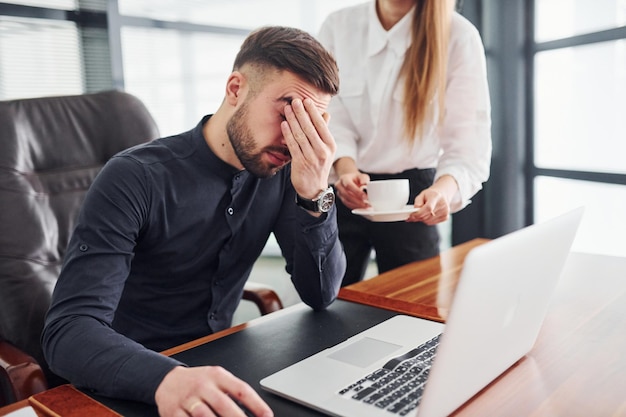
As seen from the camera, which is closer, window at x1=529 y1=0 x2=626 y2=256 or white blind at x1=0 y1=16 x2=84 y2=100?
white blind at x1=0 y1=16 x2=84 y2=100

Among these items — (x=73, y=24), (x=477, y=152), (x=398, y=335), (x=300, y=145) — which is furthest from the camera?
(x=73, y=24)

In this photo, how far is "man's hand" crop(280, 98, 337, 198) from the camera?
1.14 metres

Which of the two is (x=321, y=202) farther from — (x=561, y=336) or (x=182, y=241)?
(x=561, y=336)

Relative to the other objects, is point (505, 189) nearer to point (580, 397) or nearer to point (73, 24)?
point (73, 24)

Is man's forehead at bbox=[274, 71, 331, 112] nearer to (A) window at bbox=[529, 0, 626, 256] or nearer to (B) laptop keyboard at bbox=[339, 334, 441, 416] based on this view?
(B) laptop keyboard at bbox=[339, 334, 441, 416]

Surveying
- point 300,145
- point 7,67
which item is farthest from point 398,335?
point 7,67

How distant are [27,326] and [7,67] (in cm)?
131

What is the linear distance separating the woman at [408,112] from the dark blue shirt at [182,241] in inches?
19.0

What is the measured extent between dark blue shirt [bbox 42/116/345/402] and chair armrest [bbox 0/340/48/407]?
6.1 inches

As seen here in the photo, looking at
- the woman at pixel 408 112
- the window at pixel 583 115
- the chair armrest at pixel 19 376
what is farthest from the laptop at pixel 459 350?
the window at pixel 583 115

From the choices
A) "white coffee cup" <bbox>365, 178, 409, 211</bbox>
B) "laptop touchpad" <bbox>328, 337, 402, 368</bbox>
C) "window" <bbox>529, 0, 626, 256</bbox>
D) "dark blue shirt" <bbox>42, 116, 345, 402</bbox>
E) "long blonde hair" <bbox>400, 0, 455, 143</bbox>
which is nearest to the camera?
"laptop touchpad" <bbox>328, 337, 402, 368</bbox>

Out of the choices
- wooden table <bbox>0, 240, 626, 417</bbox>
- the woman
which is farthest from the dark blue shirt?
the woman

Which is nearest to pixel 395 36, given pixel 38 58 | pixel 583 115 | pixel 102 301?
pixel 102 301

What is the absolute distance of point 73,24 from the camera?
2387 millimetres
